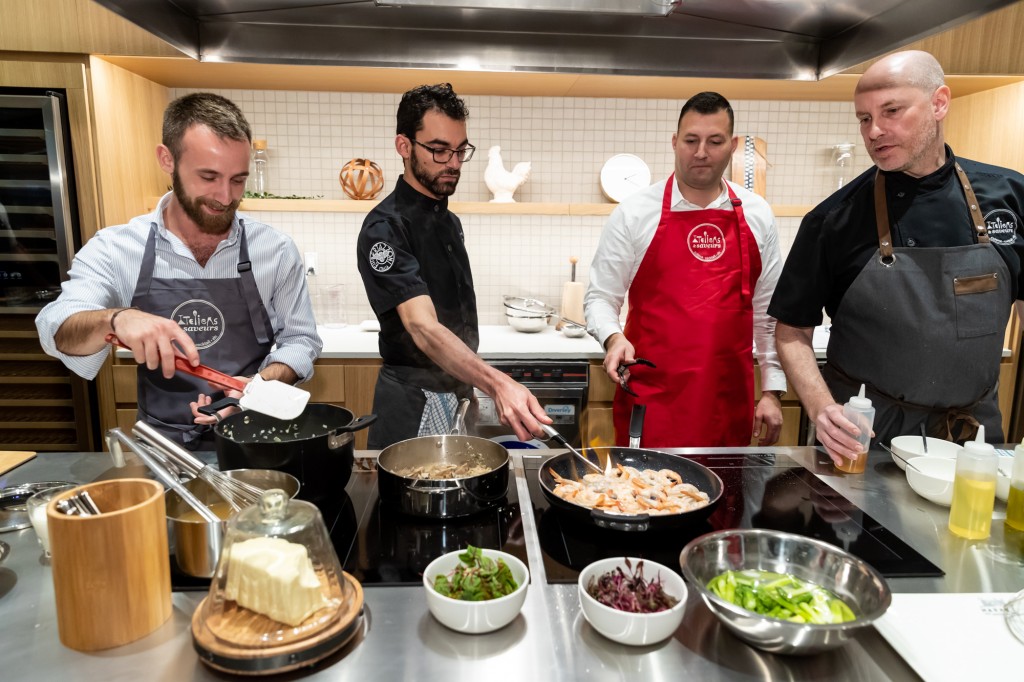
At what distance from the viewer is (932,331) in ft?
5.88

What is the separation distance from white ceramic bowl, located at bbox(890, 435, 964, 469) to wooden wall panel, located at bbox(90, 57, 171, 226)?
3.18 meters

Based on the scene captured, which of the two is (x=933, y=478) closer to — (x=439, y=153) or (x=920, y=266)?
(x=920, y=266)

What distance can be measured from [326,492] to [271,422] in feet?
1.13

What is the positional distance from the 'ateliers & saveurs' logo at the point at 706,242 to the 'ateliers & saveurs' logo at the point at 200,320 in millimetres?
1583

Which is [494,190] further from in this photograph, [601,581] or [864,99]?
[601,581]

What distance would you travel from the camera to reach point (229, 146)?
5.87ft

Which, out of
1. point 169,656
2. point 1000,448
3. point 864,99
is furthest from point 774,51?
point 169,656

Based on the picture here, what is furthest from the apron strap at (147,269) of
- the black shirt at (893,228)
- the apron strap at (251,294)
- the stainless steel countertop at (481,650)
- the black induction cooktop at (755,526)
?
the black shirt at (893,228)

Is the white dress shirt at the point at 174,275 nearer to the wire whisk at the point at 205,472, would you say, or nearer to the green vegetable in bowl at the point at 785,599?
the wire whisk at the point at 205,472

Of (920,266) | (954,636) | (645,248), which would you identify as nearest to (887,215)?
(920,266)

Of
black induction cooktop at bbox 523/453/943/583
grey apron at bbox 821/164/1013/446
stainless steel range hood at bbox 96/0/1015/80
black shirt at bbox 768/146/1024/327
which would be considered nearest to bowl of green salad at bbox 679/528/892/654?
black induction cooktop at bbox 523/453/943/583

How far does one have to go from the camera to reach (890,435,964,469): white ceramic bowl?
151 centimetres

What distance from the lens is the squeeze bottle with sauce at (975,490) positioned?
1.22 m

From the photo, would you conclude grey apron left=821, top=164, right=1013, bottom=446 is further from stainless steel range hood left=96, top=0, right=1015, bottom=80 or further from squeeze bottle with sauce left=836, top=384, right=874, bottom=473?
stainless steel range hood left=96, top=0, right=1015, bottom=80
